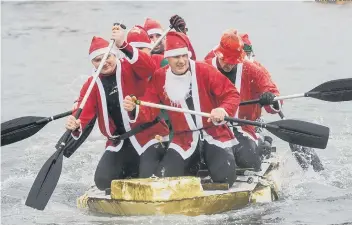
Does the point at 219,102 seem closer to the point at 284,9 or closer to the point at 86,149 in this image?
the point at 86,149

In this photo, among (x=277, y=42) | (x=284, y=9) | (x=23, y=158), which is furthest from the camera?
(x=284, y=9)

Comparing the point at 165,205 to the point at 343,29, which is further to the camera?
the point at 343,29

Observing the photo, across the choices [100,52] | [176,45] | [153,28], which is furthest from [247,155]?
[153,28]

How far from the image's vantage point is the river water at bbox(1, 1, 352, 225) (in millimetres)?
9703

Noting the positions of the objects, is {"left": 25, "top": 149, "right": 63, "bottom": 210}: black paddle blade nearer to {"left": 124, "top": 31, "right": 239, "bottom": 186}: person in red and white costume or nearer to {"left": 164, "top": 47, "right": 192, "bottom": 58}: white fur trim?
{"left": 124, "top": 31, "right": 239, "bottom": 186}: person in red and white costume

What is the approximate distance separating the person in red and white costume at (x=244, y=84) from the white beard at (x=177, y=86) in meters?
0.65

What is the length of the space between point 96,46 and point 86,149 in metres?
4.22

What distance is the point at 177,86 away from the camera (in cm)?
895

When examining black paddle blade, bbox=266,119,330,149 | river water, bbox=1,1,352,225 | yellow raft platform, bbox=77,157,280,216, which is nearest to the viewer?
yellow raft platform, bbox=77,157,280,216

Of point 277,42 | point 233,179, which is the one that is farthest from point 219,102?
point 277,42

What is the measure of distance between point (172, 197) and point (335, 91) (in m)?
2.30

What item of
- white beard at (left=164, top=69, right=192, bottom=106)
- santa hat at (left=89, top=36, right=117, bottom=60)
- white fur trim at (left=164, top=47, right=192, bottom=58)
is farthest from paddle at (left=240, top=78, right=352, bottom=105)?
santa hat at (left=89, top=36, right=117, bottom=60)

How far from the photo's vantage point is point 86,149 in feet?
43.2

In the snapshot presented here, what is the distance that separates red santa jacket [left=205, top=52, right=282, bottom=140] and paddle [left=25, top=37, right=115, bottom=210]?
1.37 m
